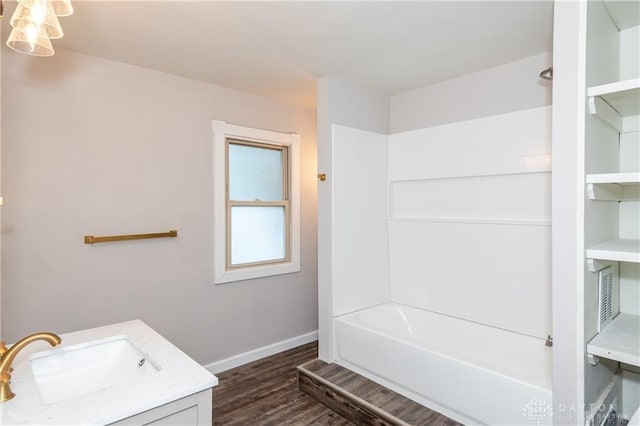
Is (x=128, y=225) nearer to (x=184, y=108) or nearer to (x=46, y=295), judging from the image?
(x=46, y=295)

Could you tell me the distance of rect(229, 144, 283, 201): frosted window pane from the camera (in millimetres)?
3139

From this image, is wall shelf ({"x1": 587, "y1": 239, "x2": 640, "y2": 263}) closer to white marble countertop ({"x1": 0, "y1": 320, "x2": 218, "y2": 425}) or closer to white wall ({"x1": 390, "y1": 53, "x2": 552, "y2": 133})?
→ white wall ({"x1": 390, "y1": 53, "x2": 552, "y2": 133})

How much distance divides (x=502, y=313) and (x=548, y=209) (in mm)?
Result: 772

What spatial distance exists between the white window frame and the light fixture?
5.29 feet

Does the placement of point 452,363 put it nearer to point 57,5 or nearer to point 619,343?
point 619,343

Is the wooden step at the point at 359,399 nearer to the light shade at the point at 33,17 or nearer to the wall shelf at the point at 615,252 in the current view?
the wall shelf at the point at 615,252

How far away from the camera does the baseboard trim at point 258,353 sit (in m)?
2.95

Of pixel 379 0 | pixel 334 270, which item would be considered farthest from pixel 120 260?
pixel 379 0

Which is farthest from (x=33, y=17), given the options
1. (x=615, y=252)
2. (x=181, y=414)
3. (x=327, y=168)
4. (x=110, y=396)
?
(x=615, y=252)

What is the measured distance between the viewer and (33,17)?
48.4 inches

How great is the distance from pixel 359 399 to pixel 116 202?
2.08 metres

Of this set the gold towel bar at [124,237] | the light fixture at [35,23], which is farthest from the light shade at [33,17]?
the gold towel bar at [124,237]

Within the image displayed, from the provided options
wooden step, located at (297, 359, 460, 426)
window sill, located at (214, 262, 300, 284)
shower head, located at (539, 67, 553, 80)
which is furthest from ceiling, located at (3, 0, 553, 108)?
wooden step, located at (297, 359, 460, 426)

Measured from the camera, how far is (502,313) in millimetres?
2471
